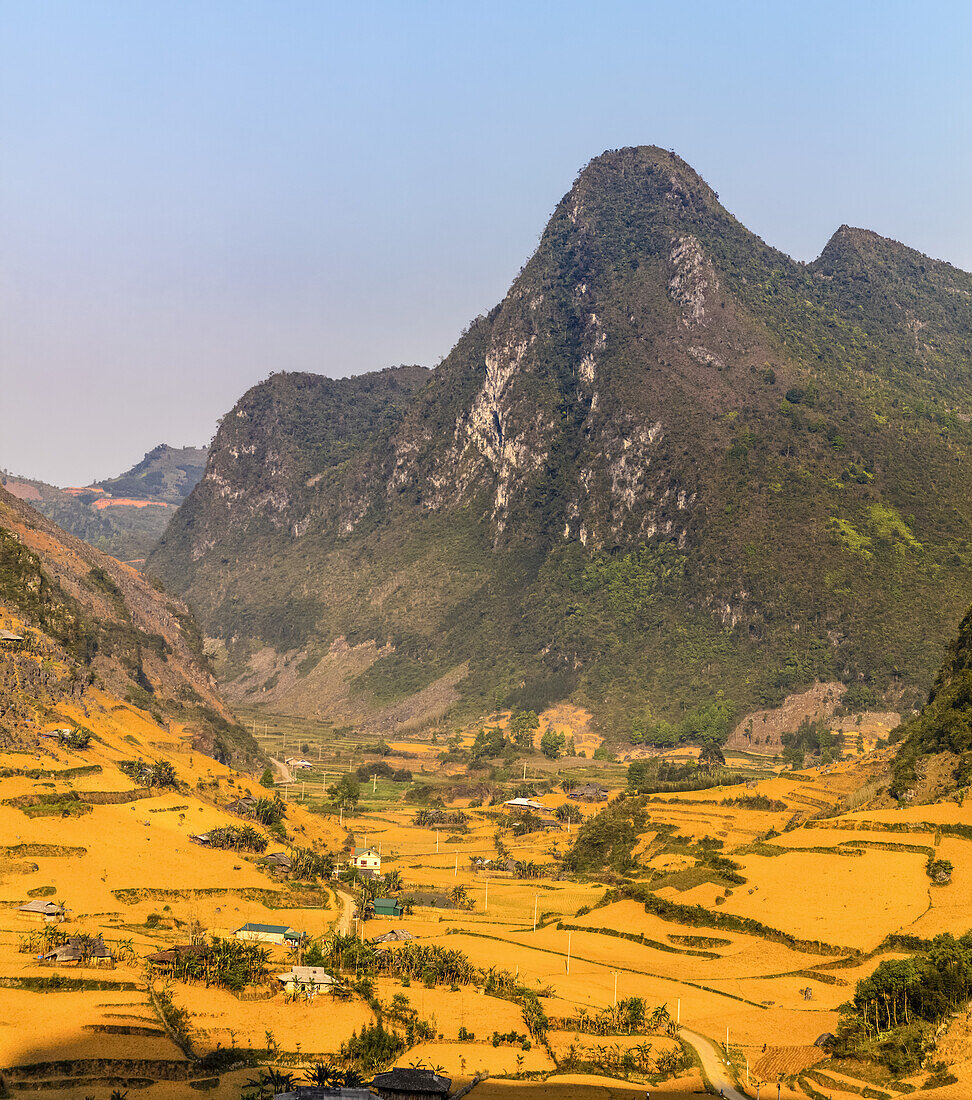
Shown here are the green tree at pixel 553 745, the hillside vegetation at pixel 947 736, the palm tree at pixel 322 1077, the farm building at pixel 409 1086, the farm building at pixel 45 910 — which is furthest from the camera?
the green tree at pixel 553 745

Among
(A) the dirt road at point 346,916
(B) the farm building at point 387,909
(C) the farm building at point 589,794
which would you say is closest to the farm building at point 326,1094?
(A) the dirt road at point 346,916

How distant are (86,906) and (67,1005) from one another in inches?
585

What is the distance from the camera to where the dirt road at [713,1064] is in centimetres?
4325

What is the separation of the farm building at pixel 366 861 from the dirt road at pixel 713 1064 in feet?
133

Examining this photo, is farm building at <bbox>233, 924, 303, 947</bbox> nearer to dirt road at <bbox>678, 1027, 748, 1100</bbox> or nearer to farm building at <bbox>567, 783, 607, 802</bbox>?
dirt road at <bbox>678, 1027, 748, 1100</bbox>

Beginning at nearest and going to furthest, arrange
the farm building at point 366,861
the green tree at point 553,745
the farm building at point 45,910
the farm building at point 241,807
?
the farm building at point 45,910
the farm building at point 366,861
the farm building at point 241,807
the green tree at point 553,745

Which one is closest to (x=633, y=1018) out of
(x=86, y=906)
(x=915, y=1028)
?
(x=915, y=1028)

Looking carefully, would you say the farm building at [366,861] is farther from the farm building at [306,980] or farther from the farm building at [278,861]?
the farm building at [306,980]

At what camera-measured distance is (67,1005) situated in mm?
45719

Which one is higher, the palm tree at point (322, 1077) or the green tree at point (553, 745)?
the palm tree at point (322, 1077)

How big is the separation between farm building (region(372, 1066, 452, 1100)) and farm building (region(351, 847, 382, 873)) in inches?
1841

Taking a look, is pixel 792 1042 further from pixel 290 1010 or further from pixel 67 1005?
pixel 67 1005

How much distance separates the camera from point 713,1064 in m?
46.1

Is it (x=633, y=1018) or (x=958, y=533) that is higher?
(x=958, y=533)
